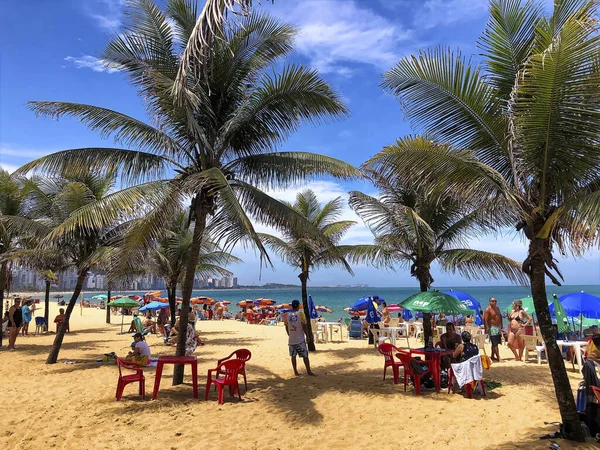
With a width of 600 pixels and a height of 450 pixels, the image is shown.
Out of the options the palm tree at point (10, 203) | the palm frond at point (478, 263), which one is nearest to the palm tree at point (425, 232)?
the palm frond at point (478, 263)

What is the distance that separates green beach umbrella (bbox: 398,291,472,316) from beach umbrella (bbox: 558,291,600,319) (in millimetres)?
4718

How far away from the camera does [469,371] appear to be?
6762 mm

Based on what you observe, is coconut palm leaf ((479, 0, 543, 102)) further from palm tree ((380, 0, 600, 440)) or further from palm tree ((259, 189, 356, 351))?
palm tree ((259, 189, 356, 351))

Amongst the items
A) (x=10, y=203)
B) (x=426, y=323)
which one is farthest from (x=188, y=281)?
(x=10, y=203)

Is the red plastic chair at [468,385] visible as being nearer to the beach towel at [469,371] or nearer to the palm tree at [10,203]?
the beach towel at [469,371]

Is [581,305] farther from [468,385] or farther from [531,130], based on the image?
[531,130]

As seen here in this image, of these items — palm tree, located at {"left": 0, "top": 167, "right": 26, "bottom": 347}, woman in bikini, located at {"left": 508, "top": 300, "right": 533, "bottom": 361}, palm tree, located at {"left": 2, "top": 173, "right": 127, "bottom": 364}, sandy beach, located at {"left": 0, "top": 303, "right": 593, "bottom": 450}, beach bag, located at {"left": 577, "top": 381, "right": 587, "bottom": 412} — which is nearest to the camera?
sandy beach, located at {"left": 0, "top": 303, "right": 593, "bottom": 450}

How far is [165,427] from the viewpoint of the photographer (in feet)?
18.1

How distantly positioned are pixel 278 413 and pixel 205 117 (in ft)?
17.1

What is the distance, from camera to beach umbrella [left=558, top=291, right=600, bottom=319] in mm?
10823

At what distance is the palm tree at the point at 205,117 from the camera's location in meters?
7.23

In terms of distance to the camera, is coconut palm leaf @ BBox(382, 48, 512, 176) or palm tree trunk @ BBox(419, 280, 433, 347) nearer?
coconut palm leaf @ BBox(382, 48, 512, 176)

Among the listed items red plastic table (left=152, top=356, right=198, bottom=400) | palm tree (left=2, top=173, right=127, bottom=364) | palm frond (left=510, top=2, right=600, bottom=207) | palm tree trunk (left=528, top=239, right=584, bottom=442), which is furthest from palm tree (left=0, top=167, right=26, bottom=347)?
palm tree trunk (left=528, top=239, right=584, bottom=442)

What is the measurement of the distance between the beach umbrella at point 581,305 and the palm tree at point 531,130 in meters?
7.40
